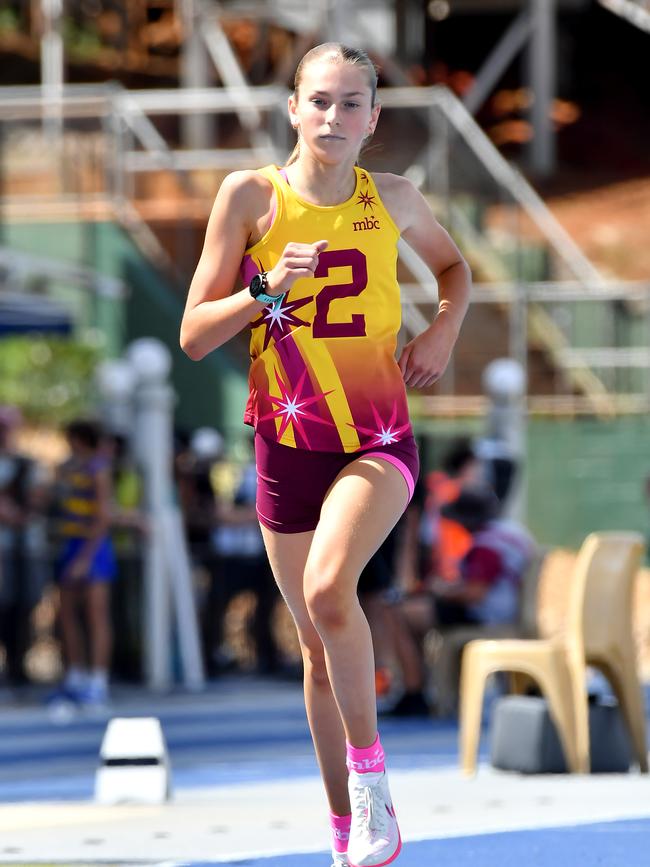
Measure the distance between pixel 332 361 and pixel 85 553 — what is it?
763cm

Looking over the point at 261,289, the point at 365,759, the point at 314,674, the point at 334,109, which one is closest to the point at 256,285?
the point at 261,289

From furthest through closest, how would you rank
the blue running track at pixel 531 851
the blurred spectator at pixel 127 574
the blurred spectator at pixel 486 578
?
the blurred spectator at pixel 127 574 < the blurred spectator at pixel 486 578 < the blue running track at pixel 531 851

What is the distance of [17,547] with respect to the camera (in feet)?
41.5

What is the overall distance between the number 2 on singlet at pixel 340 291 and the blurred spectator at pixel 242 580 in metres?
8.98

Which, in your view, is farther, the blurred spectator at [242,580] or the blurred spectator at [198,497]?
the blurred spectator at [198,497]

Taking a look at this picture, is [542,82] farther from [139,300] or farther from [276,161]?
[276,161]

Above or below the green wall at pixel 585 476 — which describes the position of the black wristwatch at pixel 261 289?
above

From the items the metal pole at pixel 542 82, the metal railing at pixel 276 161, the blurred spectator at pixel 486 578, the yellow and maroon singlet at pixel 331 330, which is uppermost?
the metal pole at pixel 542 82

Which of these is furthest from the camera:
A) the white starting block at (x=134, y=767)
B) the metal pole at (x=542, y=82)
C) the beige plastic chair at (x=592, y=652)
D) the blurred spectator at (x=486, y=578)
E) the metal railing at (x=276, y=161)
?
the metal pole at (x=542, y=82)

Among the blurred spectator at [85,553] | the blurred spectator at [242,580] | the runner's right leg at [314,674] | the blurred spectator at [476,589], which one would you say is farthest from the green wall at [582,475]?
the runner's right leg at [314,674]

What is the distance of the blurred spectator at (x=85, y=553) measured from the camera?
11852mm

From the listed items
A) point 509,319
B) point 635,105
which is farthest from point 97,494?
point 635,105

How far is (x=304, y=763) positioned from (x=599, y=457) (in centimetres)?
895

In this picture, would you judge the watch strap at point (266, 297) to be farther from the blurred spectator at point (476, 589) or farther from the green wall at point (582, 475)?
the green wall at point (582, 475)
